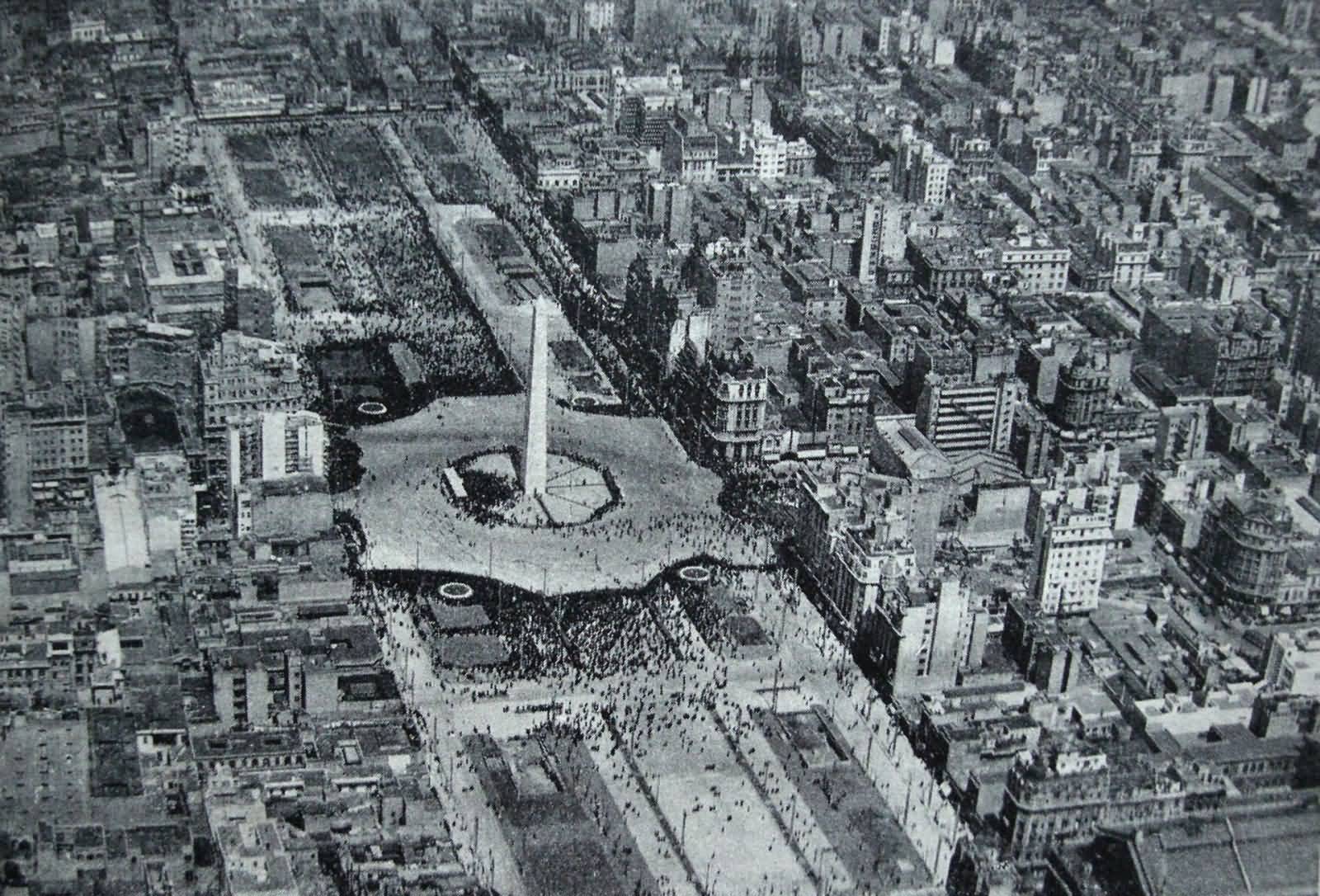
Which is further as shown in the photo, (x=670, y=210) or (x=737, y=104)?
(x=737, y=104)

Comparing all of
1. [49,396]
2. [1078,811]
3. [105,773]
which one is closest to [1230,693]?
[1078,811]

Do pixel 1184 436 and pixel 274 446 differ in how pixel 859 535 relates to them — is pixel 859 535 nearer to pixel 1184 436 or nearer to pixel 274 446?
pixel 1184 436

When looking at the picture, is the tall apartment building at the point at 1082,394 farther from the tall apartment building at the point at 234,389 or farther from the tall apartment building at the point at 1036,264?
the tall apartment building at the point at 234,389

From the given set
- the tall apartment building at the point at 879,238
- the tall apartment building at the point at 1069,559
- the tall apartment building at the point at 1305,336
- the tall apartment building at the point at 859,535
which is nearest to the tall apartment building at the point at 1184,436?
the tall apartment building at the point at 1305,336

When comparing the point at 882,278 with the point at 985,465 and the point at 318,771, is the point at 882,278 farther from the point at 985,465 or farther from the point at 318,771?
the point at 318,771

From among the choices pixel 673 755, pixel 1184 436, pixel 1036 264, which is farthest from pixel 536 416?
pixel 1036 264

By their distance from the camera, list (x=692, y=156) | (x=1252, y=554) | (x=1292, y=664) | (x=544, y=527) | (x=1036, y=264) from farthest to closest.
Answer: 1. (x=692, y=156)
2. (x=1036, y=264)
3. (x=544, y=527)
4. (x=1252, y=554)
5. (x=1292, y=664)

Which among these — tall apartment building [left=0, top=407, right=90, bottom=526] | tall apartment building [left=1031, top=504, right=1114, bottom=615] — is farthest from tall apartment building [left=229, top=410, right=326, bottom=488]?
tall apartment building [left=1031, top=504, right=1114, bottom=615]
